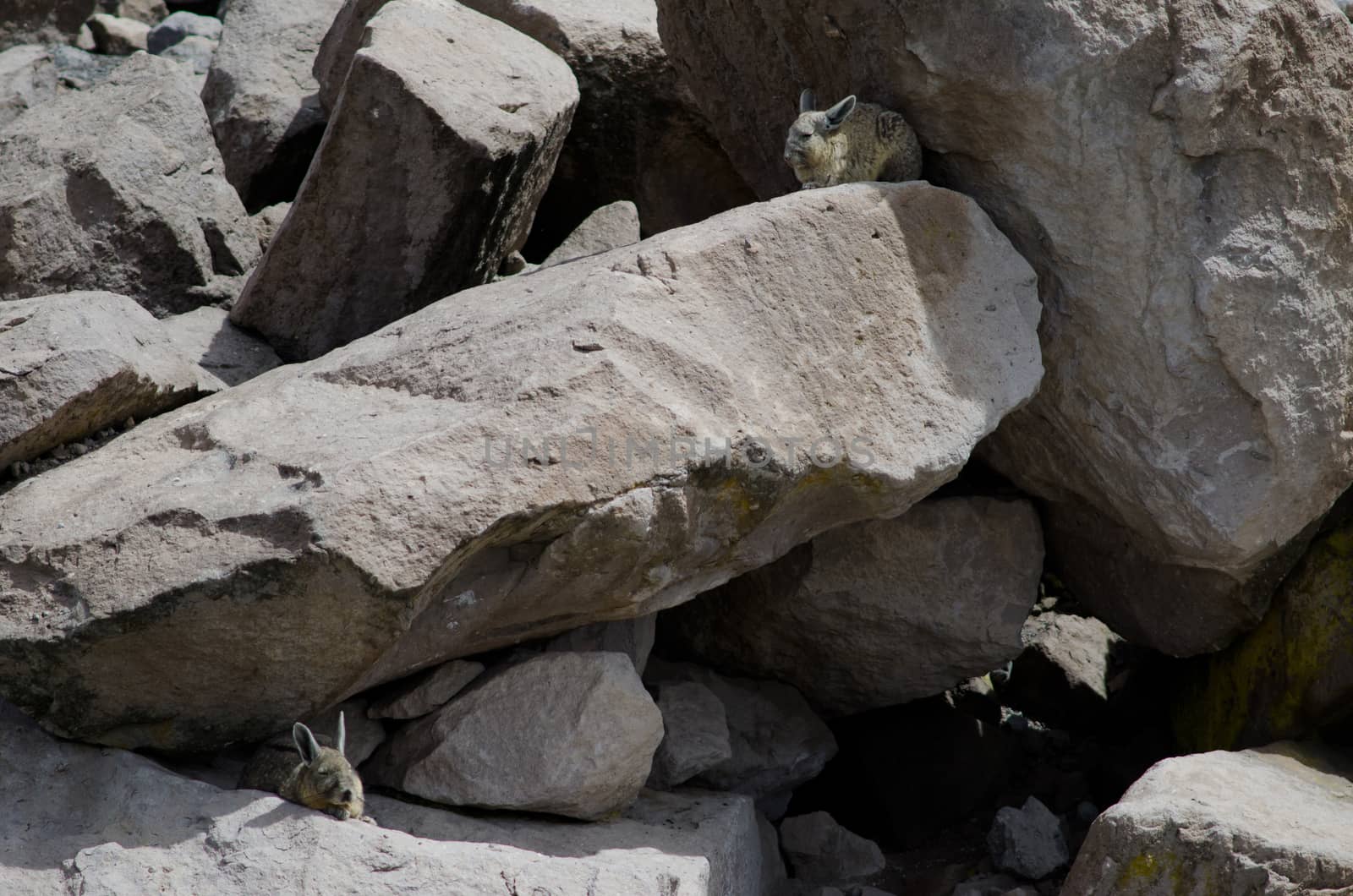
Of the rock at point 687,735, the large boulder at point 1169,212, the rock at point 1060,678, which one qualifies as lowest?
the rock at point 1060,678

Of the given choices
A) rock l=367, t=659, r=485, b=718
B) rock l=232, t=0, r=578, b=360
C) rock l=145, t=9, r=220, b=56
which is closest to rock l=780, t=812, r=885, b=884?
rock l=367, t=659, r=485, b=718

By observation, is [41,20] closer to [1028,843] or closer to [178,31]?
[178,31]

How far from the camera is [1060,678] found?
642 cm

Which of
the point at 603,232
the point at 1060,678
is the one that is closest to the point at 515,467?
the point at 603,232

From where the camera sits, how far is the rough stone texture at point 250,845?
360 centimetres

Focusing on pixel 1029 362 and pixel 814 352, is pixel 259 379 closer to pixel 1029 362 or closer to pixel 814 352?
pixel 814 352

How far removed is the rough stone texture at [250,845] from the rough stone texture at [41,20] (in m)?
6.67

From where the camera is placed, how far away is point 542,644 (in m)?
4.43

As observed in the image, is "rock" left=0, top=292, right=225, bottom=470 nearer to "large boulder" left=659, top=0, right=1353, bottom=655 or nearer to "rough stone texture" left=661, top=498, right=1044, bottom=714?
"rough stone texture" left=661, top=498, right=1044, bottom=714

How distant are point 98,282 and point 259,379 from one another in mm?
1589

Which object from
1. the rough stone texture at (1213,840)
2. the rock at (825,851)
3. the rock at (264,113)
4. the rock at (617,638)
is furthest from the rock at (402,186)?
the rough stone texture at (1213,840)

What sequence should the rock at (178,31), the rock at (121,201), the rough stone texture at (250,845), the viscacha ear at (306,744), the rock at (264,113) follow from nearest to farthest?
1. the rough stone texture at (250,845)
2. the viscacha ear at (306,744)
3. the rock at (121,201)
4. the rock at (264,113)
5. the rock at (178,31)

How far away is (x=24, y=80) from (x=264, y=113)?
6.19 ft

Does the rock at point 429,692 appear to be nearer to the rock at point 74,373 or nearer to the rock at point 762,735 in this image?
the rock at point 762,735
